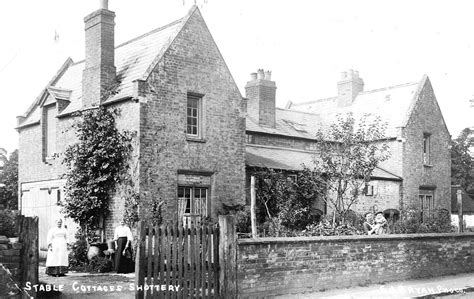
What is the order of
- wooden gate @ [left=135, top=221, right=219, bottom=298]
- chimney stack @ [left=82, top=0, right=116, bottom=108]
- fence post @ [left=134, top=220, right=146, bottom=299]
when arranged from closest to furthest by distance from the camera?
fence post @ [left=134, top=220, right=146, bottom=299] → wooden gate @ [left=135, top=221, right=219, bottom=298] → chimney stack @ [left=82, top=0, right=116, bottom=108]

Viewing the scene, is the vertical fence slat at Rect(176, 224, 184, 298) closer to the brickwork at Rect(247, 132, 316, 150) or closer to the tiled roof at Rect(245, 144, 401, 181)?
the tiled roof at Rect(245, 144, 401, 181)

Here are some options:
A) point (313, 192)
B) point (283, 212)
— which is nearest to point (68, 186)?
point (283, 212)

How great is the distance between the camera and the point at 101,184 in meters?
19.0

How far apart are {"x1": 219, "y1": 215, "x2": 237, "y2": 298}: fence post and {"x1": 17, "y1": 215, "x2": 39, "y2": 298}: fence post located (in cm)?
320

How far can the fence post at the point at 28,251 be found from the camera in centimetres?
856

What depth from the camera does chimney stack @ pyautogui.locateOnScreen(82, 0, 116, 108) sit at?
19453mm

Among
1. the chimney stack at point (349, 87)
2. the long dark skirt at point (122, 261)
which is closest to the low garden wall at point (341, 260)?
the long dark skirt at point (122, 261)

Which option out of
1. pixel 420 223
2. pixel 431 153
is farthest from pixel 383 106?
pixel 420 223

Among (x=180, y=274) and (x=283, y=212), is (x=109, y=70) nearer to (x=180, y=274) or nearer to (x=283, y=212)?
(x=283, y=212)

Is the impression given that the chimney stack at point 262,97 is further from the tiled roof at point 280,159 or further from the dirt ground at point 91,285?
the dirt ground at point 91,285

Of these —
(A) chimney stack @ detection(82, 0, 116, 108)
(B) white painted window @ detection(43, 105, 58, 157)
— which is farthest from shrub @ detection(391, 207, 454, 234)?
(B) white painted window @ detection(43, 105, 58, 157)

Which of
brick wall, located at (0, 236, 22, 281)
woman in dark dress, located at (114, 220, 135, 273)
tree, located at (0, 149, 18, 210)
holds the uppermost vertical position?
tree, located at (0, 149, 18, 210)

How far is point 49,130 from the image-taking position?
2312cm

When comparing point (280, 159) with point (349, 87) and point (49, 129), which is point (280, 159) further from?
point (349, 87)
